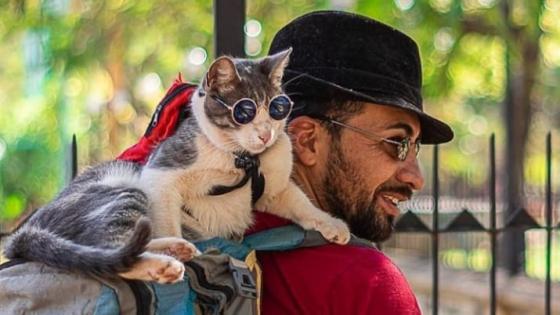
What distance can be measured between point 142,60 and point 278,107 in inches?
278

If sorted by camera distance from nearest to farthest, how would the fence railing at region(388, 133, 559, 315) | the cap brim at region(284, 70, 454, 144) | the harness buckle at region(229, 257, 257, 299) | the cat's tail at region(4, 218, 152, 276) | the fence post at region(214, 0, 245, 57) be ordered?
1. the cat's tail at region(4, 218, 152, 276)
2. the harness buckle at region(229, 257, 257, 299)
3. the cap brim at region(284, 70, 454, 144)
4. the fence post at region(214, 0, 245, 57)
5. the fence railing at region(388, 133, 559, 315)

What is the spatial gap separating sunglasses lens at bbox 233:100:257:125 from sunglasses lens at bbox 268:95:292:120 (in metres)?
0.03

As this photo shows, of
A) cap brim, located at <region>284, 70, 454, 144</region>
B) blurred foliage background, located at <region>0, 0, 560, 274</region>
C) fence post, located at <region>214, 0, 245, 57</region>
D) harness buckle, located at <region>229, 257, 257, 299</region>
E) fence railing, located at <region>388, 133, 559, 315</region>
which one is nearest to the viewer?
harness buckle, located at <region>229, 257, 257, 299</region>

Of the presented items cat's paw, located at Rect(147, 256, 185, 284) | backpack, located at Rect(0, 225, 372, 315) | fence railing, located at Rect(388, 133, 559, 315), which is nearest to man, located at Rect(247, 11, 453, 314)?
backpack, located at Rect(0, 225, 372, 315)

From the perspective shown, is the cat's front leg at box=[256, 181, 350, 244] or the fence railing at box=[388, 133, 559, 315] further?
the fence railing at box=[388, 133, 559, 315]

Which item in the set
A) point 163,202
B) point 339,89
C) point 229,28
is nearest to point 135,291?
point 163,202

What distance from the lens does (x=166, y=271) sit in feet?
4.32

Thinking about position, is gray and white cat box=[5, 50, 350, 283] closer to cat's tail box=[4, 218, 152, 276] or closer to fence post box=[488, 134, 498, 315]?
cat's tail box=[4, 218, 152, 276]

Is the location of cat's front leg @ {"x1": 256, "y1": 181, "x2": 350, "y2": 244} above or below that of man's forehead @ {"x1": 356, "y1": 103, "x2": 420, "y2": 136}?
below

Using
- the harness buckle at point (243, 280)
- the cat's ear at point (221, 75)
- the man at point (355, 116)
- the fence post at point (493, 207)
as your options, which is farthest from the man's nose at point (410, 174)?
the fence post at point (493, 207)

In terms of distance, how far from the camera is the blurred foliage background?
565 centimetres

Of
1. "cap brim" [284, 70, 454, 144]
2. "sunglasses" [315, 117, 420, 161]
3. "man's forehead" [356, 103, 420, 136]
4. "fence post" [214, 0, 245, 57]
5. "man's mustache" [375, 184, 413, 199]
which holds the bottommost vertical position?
"man's mustache" [375, 184, 413, 199]

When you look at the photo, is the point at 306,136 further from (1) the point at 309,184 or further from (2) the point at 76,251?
(2) the point at 76,251

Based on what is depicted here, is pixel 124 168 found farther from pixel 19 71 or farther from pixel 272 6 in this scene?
pixel 19 71
